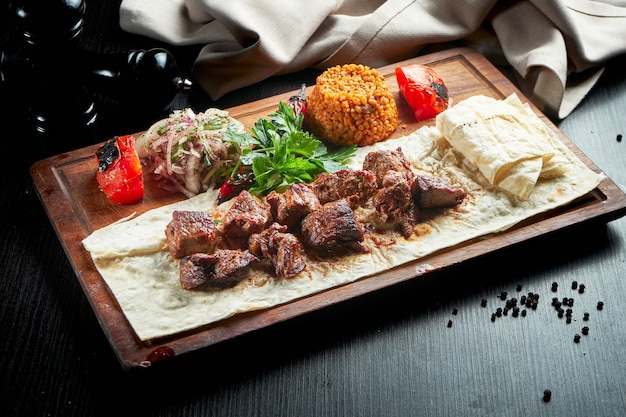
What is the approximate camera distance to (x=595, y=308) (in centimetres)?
488

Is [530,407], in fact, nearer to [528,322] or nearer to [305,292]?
[528,322]

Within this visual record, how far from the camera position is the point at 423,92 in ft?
19.5

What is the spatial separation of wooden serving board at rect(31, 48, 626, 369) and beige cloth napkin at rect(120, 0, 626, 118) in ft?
0.99

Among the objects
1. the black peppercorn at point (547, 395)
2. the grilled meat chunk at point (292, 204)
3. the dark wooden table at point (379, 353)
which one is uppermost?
the grilled meat chunk at point (292, 204)

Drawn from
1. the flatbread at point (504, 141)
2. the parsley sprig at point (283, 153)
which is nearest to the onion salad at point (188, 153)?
the parsley sprig at point (283, 153)

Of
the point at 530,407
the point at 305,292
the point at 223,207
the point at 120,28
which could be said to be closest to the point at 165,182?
the point at 223,207

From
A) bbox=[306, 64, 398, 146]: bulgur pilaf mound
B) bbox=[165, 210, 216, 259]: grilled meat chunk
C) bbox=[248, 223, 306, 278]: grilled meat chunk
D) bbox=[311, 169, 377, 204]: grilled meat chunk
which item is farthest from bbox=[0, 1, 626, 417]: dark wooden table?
bbox=[306, 64, 398, 146]: bulgur pilaf mound

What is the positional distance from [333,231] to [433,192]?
0.73 m

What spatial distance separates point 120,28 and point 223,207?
2.72 meters

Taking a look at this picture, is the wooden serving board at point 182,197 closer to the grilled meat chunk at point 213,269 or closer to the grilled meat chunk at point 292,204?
the grilled meat chunk at point 213,269

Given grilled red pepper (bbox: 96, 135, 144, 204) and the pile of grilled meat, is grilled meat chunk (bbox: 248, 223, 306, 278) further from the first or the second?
grilled red pepper (bbox: 96, 135, 144, 204)

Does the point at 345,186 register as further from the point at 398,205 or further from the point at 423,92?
the point at 423,92

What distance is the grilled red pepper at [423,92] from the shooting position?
5965 millimetres

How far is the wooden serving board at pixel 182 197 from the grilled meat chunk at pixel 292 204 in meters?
0.60
